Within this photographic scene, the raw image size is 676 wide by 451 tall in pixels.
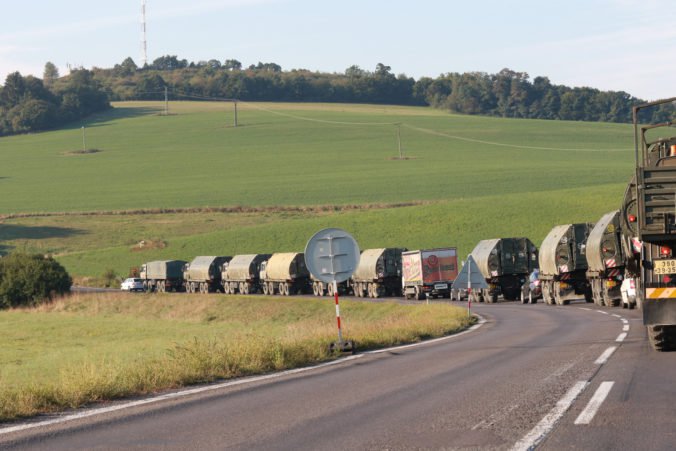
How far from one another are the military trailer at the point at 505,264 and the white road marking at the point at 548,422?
3714 centimetres

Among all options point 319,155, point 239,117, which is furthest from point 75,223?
point 239,117

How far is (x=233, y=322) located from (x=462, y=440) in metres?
43.3

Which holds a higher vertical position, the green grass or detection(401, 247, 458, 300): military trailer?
the green grass

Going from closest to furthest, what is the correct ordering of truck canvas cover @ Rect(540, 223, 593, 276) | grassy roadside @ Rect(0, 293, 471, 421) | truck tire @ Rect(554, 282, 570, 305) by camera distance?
1. grassy roadside @ Rect(0, 293, 471, 421)
2. truck canvas cover @ Rect(540, 223, 593, 276)
3. truck tire @ Rect(554, 282, 570, 305)

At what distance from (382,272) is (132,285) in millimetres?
22443

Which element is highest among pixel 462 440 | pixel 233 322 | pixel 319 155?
pixel 319 155

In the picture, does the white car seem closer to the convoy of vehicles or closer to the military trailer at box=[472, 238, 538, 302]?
the convoy of vehicles

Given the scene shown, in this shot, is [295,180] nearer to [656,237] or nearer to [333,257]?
[333,257]

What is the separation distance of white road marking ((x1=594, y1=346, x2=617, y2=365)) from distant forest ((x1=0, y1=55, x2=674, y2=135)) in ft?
439

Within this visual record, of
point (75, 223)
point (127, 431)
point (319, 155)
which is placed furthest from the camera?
point (319, 155)

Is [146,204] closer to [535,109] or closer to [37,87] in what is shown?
[37,87]

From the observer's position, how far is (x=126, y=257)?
89.4 metres

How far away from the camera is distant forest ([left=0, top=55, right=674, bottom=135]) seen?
551 ft

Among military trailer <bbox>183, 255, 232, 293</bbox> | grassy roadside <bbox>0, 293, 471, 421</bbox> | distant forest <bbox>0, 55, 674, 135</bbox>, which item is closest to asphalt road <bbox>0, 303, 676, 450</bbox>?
grassy roadside <bbox>0, 293, 471, 421</bbox>
